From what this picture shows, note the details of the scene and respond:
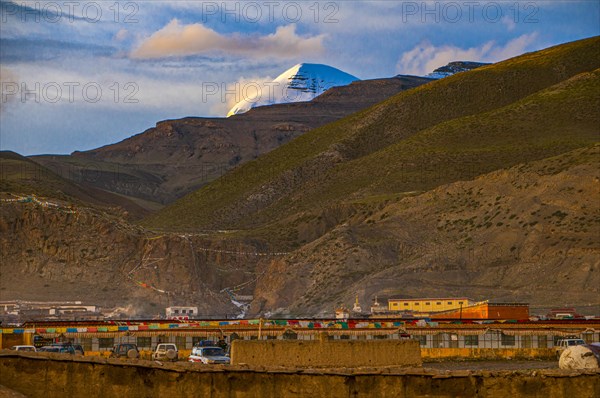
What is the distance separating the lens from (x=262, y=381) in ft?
60.7

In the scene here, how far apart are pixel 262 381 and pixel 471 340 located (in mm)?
33097

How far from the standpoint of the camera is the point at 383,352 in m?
24.1

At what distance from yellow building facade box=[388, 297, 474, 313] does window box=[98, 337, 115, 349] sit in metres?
55.5

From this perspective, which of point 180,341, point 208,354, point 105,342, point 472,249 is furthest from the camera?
point 472,249

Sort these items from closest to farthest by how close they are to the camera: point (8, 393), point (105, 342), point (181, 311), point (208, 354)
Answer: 1. point (8, 393)
2. point (208, 354)
3. point (105, 342)
4. point (181, 311)

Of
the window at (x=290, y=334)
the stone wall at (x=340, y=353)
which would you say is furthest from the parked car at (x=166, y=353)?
the stone wall at (x=340, y=353)

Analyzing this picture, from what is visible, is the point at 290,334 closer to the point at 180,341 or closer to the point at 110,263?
the point at 180,341

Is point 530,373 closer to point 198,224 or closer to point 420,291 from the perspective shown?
point 420,291

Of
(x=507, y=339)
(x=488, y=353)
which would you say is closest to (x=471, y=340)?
(x=507, y=339)

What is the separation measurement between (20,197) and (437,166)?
186 ft

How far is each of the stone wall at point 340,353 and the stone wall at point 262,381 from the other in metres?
5.24

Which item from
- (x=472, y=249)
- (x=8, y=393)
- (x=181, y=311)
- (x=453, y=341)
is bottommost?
(x=181, y=311)

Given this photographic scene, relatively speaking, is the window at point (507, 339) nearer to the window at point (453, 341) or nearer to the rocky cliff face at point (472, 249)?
the window at point (453, 341)

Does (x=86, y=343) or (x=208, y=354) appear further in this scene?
(x=86, y=343)
